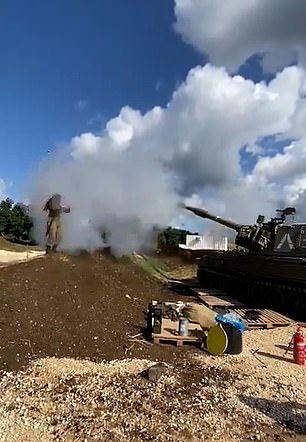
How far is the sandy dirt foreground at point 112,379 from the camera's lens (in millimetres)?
5645

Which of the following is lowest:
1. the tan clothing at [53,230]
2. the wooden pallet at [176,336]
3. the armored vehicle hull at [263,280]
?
the wooden pallet at [176,336]

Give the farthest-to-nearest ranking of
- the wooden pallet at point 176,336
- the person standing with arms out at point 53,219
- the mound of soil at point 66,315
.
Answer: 1. the person standing with arms out at point 53,219
2. the wooden pallet at point 176,336
3. the mound of soil at point 66,315

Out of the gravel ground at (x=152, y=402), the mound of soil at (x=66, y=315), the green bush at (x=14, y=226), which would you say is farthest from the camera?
the green bush at (x=14, y=226)

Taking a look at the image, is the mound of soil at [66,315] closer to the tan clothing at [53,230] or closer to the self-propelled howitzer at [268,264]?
the tan clothing at [53,230]

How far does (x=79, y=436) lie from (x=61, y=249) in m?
10.8

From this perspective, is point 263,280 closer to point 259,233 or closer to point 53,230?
point 259,233

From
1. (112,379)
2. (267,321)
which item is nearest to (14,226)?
(267,321)

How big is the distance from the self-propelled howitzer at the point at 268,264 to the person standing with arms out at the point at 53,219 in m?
6.43

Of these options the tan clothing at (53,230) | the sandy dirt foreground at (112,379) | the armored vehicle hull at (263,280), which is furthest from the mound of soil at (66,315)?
the armored vehicle hull at (263,280)

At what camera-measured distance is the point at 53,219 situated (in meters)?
14.7

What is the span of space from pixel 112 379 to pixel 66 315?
2632 millimetres

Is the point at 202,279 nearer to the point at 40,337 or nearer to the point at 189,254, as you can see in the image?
the point at 189,254

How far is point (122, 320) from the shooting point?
10.7 m

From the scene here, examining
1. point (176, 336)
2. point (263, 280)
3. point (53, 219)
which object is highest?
point (53, 219)
